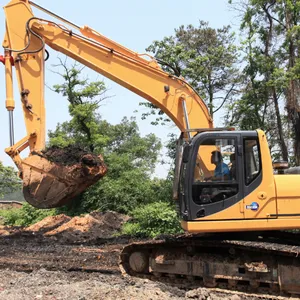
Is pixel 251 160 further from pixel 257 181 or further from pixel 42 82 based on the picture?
pixel 42 82

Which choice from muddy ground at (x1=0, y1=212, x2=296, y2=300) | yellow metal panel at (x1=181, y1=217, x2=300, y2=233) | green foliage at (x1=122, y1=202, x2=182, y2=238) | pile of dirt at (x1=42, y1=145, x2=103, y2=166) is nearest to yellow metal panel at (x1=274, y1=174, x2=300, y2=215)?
yellow metal panel at (x1=181, y1=217, x2=300, y2=233)

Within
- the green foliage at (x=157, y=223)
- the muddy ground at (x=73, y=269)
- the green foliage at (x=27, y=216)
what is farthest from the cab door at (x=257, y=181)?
the green foliage at (x=27, y=216)

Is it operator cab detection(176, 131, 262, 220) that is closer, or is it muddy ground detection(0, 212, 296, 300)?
muddy ground detection(0, 212, 296, 300)

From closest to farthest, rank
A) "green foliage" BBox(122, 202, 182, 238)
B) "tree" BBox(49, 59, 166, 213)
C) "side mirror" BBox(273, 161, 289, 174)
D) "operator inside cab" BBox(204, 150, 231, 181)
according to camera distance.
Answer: "operator inside cab" BBox(204, 150, 231, 181), "side mirror" BBox(273, 161, 289, 174), "green foliage" BBox(122, 202, 182, 238), "tree" BBox(49, 59, 166, 213)

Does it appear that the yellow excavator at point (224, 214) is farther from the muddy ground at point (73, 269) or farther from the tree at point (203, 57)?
the tree at point (203, 57)

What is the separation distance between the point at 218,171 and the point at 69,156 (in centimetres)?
367

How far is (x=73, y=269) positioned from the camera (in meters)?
7.79

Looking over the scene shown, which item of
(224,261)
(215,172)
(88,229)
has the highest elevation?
(215,172)

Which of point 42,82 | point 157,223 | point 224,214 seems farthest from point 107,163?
point 224,214

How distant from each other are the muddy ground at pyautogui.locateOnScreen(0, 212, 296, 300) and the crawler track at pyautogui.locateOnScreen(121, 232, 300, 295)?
0.77ft

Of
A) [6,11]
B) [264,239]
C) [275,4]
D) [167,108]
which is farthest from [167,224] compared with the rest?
[275,4]

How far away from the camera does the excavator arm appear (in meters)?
8.13

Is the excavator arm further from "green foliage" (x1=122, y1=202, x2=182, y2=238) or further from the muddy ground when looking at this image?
"green foliage" (x1=122, y1=202, x2=182, y2=238)

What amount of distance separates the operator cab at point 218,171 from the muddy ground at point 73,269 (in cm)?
129
